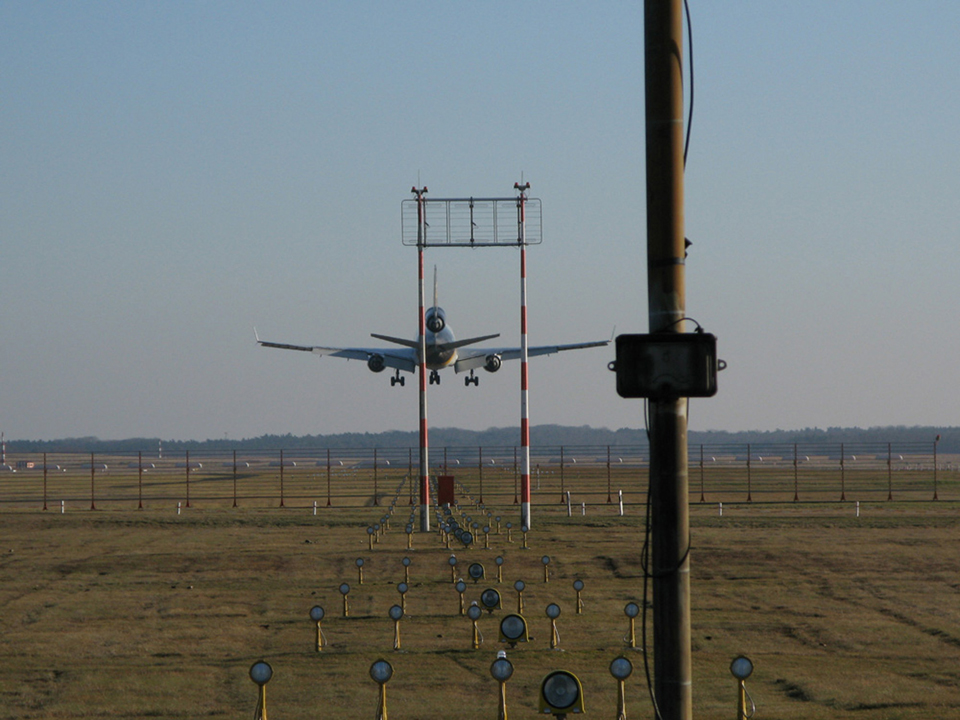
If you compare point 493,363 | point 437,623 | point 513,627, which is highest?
point 493,363

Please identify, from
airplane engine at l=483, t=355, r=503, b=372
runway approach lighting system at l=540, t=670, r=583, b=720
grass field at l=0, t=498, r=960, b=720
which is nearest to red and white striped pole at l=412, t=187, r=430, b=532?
grass field at l=0, t=498, r=960, b=720

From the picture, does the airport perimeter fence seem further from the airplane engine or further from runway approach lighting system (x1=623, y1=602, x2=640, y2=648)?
runway approach lighting system (x1=623, y1=602, x2=640, y2=648)

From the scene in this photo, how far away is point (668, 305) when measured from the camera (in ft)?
24.2

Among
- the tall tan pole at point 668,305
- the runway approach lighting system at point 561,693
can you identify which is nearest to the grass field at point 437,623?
the runway approach lighting system at point 561,693

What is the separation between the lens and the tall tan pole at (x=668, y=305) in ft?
24.1

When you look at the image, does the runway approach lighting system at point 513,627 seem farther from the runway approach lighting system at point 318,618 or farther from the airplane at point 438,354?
the airplane at point 438,354

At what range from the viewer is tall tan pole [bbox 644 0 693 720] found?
7.34 metres

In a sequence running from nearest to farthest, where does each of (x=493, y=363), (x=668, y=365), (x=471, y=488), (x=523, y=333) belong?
(x=668, y=365), (x=523, y=333), (x=493, y=363), (x=471, y=488)

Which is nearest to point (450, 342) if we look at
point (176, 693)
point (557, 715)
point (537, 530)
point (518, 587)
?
point (537, 530)

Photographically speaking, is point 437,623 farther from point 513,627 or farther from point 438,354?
Answer: point 438,354

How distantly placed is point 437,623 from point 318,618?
16.6ft

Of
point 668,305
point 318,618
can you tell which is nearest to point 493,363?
point 318,618

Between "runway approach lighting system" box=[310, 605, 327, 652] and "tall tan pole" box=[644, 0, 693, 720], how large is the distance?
1058 cm

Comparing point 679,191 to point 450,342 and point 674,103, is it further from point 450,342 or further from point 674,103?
point 450,342
